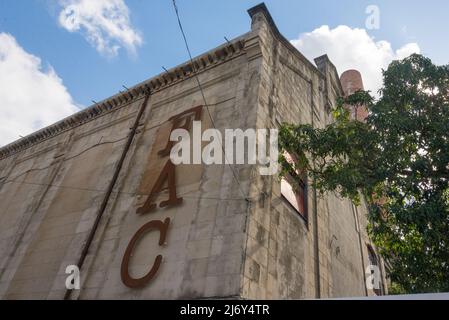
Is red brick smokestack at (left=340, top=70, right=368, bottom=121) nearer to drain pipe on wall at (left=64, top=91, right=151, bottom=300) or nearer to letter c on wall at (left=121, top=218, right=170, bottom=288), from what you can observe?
drain pipe on wall at (left=64, top=91, right=151, bottom=300)

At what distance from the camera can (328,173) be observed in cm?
1091

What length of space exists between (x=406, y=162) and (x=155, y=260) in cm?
739

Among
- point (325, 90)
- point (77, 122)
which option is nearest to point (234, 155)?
point (325, 90)

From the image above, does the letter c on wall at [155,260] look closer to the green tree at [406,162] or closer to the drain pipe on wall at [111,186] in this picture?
the drain pipe on wall at [111,186]

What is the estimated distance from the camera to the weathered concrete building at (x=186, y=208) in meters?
9.20

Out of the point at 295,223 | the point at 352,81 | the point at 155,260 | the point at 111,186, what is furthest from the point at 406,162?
the point at 352,81

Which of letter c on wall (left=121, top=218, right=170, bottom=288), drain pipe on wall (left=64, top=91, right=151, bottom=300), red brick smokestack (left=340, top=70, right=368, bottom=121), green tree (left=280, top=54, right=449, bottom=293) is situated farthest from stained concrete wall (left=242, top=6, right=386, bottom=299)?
red brick smokestack (left=340, top=70, right=368, bottom=121)

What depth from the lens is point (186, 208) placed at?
34.1ft

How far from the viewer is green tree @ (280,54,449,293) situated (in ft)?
26.9

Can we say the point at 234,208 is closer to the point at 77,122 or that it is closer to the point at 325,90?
the point at 325,90

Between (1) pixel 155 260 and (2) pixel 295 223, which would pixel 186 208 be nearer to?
(1) pixel 155 260

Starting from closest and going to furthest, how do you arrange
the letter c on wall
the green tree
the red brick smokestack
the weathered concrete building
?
the green tree < the weathered concrete building < the letter c on wall < the red brick smokestack

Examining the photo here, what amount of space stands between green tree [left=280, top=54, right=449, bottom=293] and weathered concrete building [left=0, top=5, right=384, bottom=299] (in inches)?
94.2

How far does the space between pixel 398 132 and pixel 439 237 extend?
9.72 ft
